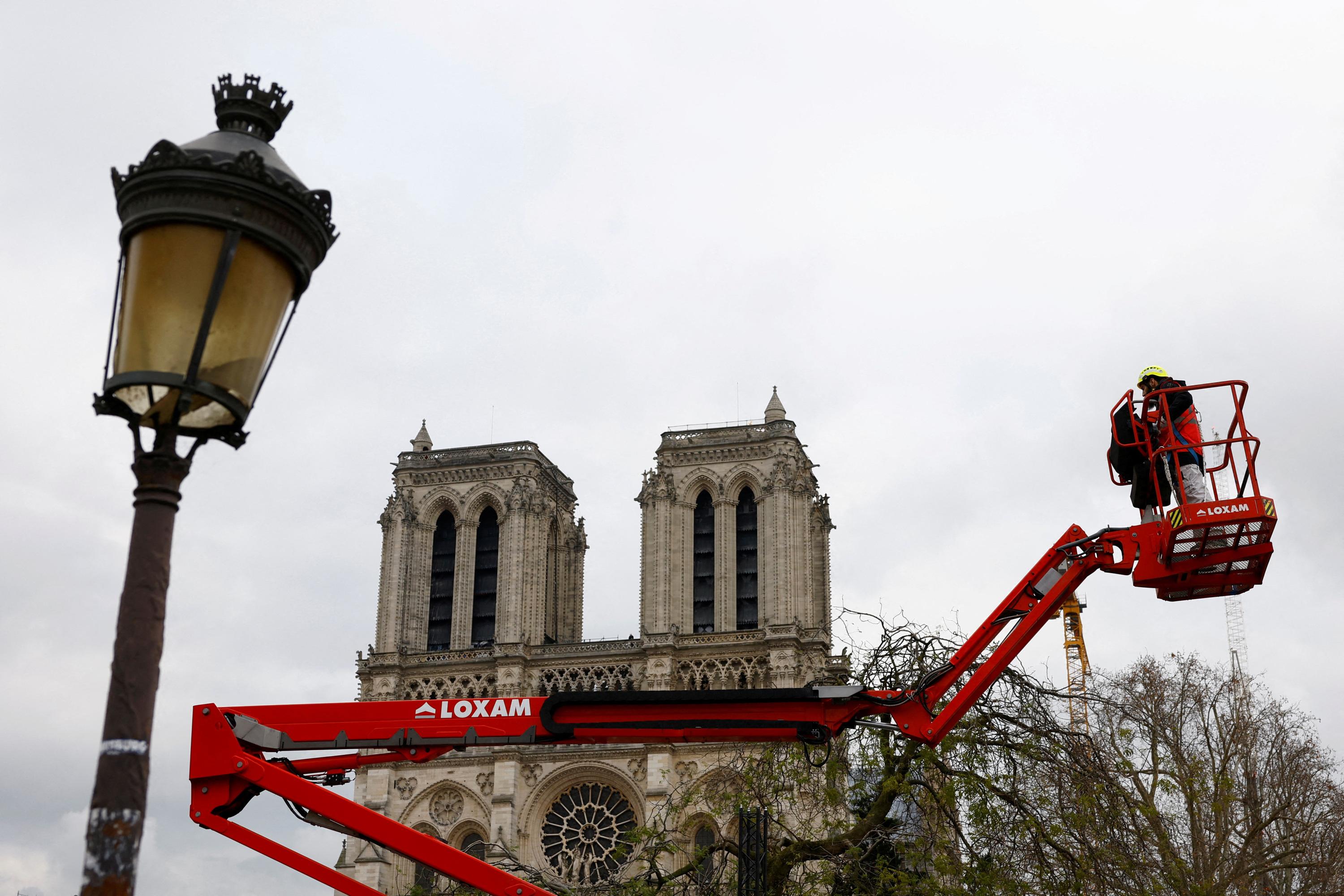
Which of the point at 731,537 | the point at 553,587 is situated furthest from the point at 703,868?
the point at 553,587

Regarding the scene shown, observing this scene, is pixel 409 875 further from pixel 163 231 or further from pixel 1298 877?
pixel 163 231

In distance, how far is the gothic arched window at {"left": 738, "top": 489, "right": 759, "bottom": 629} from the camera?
5184 cm

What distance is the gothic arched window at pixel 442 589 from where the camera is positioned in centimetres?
5488

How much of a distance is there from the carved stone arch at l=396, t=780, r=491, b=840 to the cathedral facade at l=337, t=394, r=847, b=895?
6 cm

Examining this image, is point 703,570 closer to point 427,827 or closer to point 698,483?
point 698,483

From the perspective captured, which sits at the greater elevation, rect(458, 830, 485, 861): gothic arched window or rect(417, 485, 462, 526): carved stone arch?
rect(417, 485, 462, 526): carved stone arch

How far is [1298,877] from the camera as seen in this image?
33.8m

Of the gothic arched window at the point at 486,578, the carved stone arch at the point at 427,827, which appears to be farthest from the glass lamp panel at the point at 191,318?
the gothic arched window at the point at 486,578

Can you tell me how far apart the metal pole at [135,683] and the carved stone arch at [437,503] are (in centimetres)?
5172

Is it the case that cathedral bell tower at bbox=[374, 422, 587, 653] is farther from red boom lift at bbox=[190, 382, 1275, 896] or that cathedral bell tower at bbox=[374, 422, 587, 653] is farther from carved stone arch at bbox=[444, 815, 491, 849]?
red boom lift at bbox=[190, 382, 1275, 896]

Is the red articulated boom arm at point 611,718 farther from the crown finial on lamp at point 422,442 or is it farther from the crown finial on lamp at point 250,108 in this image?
the crown finial on lamp at point 422,442

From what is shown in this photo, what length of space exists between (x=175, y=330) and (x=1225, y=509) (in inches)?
258

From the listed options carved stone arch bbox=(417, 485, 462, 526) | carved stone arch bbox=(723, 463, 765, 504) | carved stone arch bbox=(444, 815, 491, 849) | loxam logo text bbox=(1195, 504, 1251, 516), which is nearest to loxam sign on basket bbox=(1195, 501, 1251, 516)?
loxam logo text bbox=(1195, 504, 1251, 516)

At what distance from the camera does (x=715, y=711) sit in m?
8.85
